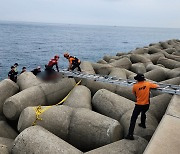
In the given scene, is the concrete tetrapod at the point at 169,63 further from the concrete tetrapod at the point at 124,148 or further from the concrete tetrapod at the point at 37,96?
the concrete tetrapod at the point at 124,148

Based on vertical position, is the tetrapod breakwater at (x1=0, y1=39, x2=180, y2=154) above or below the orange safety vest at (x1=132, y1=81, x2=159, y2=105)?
below

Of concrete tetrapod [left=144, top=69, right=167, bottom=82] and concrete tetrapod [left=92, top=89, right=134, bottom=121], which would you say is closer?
concrete tetrapod [left=92, top=89, right=134, bottom=121]

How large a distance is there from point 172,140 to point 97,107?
3101 millimetres

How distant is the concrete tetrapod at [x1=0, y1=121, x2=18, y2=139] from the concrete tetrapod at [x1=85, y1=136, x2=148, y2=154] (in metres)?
3.03

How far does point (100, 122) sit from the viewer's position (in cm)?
611

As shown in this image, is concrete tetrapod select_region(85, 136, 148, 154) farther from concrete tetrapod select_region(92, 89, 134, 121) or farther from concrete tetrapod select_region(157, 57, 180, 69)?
concrete tetrapod select_region(157, 57, 180, 69)

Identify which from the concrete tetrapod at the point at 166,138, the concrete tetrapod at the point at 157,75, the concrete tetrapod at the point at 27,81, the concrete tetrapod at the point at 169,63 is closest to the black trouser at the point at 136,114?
the concrete tetrapod at the point at 166,138

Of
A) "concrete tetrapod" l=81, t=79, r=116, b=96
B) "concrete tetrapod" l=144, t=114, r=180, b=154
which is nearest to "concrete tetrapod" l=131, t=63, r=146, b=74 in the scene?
"concrete tetrapod" l=81, t=79, r=116, b=96

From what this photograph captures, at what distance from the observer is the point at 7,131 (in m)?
7.29

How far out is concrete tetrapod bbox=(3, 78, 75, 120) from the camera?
735 cm

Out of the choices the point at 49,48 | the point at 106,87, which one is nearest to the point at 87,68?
the point at 106,87

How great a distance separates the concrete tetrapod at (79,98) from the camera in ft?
24.5

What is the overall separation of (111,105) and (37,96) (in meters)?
2.41

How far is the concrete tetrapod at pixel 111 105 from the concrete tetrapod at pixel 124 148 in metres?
1.49
